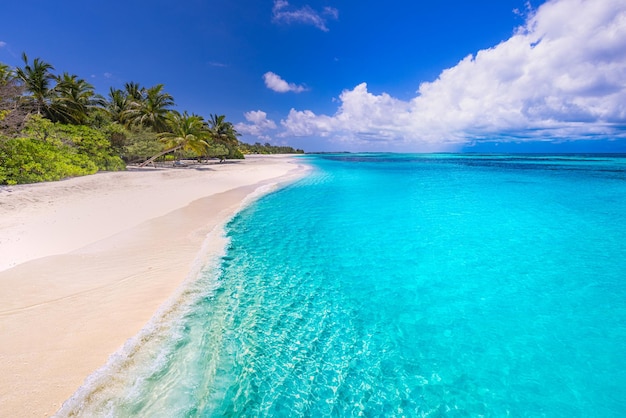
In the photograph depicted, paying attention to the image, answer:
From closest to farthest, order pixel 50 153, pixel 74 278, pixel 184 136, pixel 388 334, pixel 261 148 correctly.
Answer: pixel 388 334
pixel 74 278
pixel 50 153
pixel 184 136
pixel 261 148

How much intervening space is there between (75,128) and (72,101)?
473 cm

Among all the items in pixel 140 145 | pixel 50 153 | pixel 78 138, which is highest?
pixel 78 138

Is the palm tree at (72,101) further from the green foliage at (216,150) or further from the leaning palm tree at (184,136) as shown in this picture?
the green foliage at (216,150)

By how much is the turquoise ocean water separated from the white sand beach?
2.03 feet

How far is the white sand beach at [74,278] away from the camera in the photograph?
12.4 feet

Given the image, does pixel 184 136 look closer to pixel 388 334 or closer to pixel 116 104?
pixel 116 104

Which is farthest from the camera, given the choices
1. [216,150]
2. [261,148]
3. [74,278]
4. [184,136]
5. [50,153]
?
[261,148]

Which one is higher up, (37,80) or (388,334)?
(37,80)

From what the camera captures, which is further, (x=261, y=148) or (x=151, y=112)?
(x=261, y=148)

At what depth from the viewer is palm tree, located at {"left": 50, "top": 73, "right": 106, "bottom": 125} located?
25219 millimetres

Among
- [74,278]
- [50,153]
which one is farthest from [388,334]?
[50,153]

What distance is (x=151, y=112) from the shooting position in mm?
36969

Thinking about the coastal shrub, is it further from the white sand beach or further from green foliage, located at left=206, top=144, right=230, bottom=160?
green foliage, located at left=206, top=144, right=230, bottom=160

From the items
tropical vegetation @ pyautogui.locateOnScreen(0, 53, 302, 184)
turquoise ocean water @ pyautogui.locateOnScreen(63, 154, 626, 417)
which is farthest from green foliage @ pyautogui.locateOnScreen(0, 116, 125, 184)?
turquoise ocean water @ pyautogui.locateOnScreen(63, 154, 626, 417)
